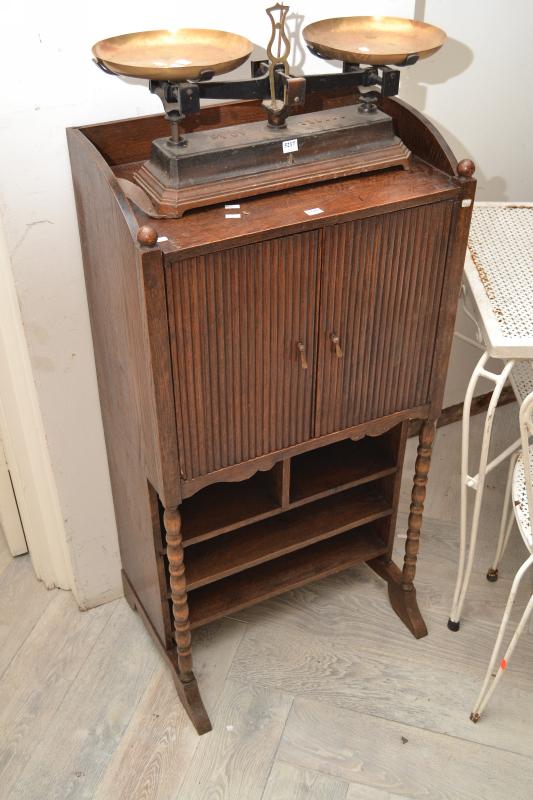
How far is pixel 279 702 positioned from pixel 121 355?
3.03ft

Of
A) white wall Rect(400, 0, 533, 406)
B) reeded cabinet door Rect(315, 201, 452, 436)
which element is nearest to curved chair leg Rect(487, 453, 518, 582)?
reeded cabinet door Rect(315, 201, 452, 436)

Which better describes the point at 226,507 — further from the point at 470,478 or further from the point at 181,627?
the point at 470,478

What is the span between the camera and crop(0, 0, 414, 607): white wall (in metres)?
1.54

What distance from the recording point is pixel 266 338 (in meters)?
1.53

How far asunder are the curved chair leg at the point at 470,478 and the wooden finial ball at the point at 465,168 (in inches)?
15.4

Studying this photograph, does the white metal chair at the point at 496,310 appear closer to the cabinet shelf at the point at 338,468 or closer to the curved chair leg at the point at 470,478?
the curved chair leg at the point at 470,478

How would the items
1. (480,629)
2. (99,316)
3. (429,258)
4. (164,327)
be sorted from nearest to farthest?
(164,327) < (429,258) < (99,316) < (480,629)

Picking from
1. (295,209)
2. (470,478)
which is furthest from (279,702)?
(295,209)

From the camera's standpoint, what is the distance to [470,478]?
76.1 inches

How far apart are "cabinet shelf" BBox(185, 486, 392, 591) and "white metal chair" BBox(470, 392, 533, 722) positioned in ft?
1.12

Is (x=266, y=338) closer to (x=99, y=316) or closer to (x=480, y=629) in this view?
(x=99, y=316)

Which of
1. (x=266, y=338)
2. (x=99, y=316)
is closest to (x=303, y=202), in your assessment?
(x=266, y=338)

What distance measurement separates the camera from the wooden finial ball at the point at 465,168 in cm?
153

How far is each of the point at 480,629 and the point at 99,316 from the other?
124 cm
